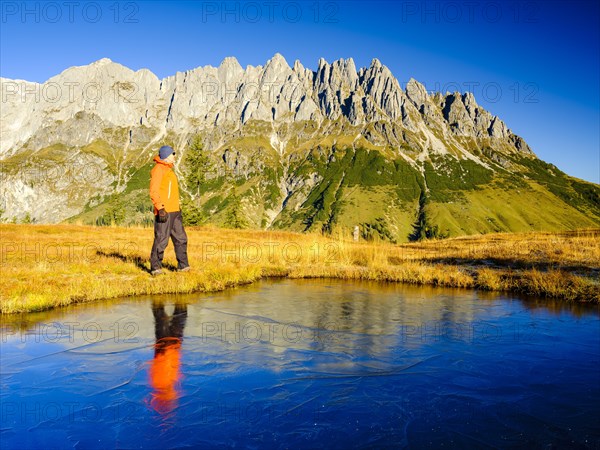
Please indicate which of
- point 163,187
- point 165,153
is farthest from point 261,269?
point 165,153

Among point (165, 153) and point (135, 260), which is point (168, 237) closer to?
point (165, 153)

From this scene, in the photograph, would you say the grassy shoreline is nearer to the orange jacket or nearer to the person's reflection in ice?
the orange jacket

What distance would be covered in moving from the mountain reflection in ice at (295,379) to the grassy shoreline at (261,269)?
1.81 meters

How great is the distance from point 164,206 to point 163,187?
60 centimetres

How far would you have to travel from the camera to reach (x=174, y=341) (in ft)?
26.5

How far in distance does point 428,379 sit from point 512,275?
12.2 m

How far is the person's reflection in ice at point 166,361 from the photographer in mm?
5434

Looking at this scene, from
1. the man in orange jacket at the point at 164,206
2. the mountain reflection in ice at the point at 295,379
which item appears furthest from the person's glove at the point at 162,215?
the mountain reflection in ice at the point at 295,379

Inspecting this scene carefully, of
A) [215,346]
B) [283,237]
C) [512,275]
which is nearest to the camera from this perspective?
[215,346]

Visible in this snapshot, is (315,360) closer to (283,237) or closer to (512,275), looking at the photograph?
(512,275)

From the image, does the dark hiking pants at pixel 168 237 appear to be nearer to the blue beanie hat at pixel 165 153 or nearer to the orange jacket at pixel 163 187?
the orange jacket at pixel 163 187

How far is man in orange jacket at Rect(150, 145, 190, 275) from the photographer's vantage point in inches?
517

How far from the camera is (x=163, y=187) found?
44.0 ft

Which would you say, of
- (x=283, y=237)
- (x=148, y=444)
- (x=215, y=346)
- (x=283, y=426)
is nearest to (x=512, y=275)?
(x=215, y=346)
